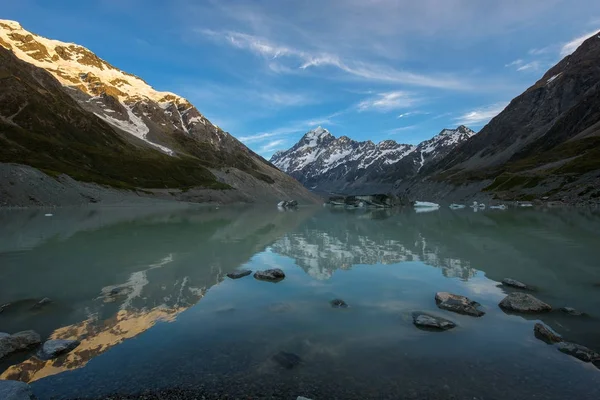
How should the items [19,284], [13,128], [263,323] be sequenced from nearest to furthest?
[263,323] → [19,284] → [13,128]

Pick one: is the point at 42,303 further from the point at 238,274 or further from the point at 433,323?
the point at 433,323

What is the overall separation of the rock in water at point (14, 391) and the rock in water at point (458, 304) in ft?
51.5

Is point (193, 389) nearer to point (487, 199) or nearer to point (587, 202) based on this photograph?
point (587, 202)

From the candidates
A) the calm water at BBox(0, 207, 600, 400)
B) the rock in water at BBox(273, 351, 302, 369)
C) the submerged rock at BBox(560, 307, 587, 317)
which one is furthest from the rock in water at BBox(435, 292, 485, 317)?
the rock in water at BBox(273, 351, 302, 369)

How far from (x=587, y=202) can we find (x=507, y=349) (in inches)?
5079

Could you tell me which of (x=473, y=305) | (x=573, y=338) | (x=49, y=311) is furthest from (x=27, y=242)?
(x=573, y=338)

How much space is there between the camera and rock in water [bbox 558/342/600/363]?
11.4m

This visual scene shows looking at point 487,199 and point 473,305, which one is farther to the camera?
point 487,199

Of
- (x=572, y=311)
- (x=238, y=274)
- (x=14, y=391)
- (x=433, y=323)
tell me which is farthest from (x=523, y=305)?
(x=14, y=391)

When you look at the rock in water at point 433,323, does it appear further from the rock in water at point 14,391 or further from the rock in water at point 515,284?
the rock in water at point 14,391

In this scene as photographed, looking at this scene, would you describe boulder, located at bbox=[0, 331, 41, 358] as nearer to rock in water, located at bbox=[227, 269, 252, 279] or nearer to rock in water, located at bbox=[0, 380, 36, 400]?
rock in water, located at bbox=[0, 380, 36, 400]

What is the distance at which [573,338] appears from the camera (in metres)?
13.2

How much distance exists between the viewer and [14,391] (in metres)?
8.59

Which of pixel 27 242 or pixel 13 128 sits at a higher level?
pixel 13 128
